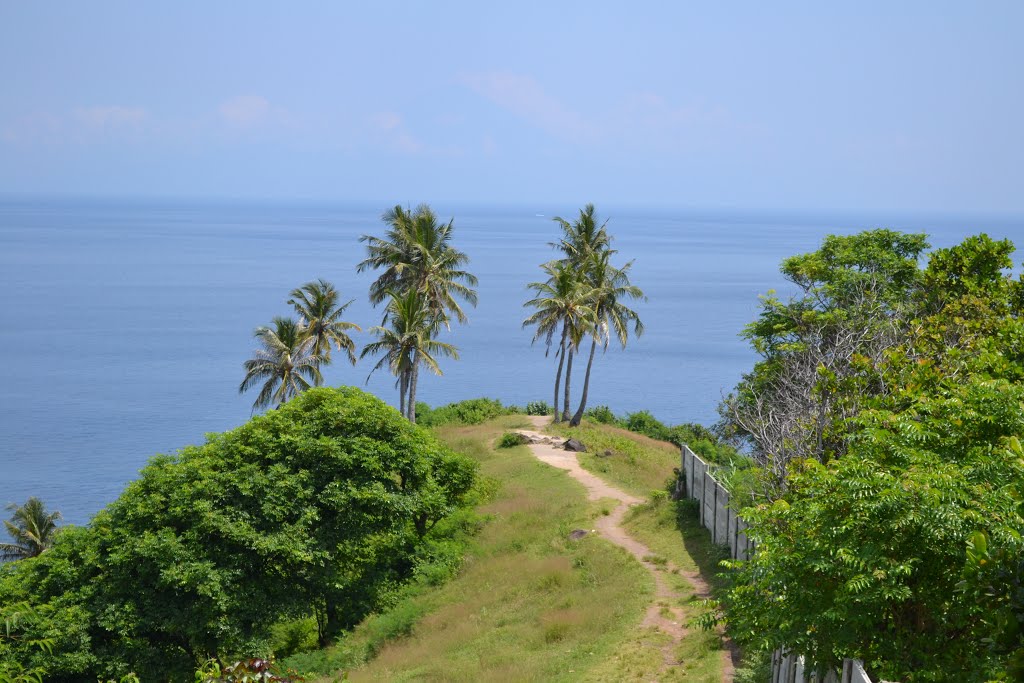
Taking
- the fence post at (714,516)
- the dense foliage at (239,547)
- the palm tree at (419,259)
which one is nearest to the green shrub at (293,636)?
the dense foliage at (239,547)

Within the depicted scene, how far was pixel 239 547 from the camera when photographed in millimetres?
26250

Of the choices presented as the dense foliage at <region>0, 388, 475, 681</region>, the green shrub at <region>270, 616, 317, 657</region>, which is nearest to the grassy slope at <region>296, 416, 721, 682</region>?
the green shrub at <region>270, 616, 317, 657</region>

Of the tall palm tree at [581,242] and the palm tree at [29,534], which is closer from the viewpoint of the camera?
the palm tree at [29,534]

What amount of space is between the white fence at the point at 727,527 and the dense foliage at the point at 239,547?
8001 mm

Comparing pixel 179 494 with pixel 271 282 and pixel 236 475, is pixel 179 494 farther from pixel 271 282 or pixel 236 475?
pixel 271 282

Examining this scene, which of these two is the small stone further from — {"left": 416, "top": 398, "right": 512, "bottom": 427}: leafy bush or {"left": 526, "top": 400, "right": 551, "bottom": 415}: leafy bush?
{"left": 526, "top": 400, "right": 551, "bottom": 415}: leafy bush

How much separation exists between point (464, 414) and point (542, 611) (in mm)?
37532

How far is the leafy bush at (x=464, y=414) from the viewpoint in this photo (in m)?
Result: 60.2

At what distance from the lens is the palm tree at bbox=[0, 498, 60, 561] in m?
47.6

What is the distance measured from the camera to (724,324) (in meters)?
140

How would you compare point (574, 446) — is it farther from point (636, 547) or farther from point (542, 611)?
point (542, 611)

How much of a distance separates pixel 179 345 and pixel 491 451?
3242 inches

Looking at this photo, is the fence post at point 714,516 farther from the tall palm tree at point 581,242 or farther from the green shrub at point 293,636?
the tall palm tree at point 581,242

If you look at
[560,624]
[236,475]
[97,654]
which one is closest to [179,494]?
[236,475]
